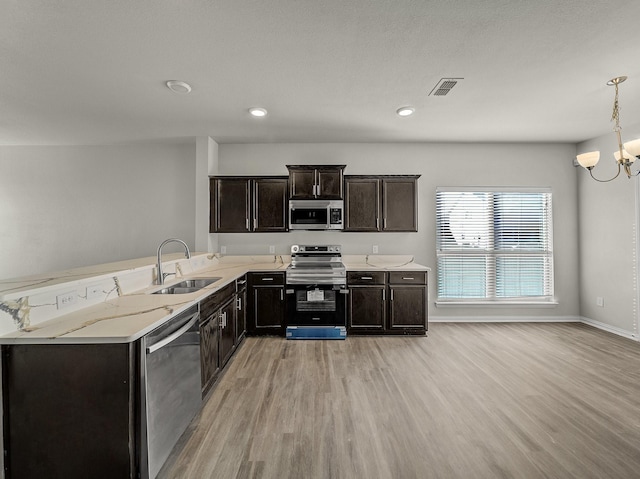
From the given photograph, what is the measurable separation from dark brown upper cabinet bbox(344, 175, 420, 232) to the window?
66 centimetres

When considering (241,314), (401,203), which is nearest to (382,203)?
(401,203)

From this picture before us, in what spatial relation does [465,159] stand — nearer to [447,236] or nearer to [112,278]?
[447,236]

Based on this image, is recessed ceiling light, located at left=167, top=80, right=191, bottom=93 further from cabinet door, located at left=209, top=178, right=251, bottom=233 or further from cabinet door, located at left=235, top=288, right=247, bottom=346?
cabinet door, located at left=235, top=288, right=247, bottom=346

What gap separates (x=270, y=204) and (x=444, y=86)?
2.56m

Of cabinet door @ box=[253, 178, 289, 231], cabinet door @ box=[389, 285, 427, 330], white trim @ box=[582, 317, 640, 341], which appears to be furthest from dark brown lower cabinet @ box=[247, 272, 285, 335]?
white trim @ box=[582, 317, 640, 341]

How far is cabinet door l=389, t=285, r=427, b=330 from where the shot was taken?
13.2 feet

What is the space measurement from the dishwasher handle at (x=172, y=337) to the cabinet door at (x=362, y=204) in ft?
8.76

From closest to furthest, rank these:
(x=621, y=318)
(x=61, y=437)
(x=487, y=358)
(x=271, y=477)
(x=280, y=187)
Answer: (x=61, y=437)
(x=271, y=477)
(x=487, y=358)
(x=621, y=318)
(x=280, y=187)

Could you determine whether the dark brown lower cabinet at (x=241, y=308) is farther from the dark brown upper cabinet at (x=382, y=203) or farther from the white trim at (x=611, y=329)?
the white trim at (x=611, y=329)

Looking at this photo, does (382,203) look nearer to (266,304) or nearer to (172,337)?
(266,304)

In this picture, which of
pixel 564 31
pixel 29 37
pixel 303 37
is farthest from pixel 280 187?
pixel 564 31

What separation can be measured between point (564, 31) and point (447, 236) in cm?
296

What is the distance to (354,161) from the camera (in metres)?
4.70

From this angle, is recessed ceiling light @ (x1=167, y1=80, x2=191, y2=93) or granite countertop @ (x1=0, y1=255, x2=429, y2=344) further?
recessed ceiling light @ (x1=167, y1=80, x2=191, y2=93)
